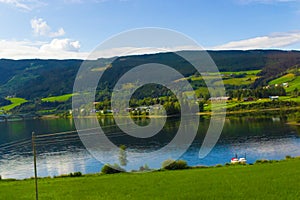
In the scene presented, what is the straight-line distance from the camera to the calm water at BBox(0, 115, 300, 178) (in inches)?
1430

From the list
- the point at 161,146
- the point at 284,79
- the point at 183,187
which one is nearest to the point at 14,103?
the point at 284,79

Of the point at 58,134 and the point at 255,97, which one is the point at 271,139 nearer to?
the point at 58,134

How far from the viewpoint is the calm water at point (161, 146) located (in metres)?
36.3

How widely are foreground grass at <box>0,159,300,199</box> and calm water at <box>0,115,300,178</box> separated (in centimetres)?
1453

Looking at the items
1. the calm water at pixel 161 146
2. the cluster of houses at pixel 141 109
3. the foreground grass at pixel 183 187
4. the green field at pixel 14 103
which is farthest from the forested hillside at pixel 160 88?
the foreground grass at pixel 183 187

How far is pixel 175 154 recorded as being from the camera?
3822cm

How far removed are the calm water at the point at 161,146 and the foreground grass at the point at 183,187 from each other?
1453 cm

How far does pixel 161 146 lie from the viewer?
46438mm

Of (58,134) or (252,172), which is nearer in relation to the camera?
(252,172)

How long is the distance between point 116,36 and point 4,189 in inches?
440

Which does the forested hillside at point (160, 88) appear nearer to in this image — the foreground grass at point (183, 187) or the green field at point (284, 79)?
the green field at point (284, 79)

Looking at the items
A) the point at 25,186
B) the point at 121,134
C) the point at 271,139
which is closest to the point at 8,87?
the point at 121,134

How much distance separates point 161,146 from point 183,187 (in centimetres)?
3039

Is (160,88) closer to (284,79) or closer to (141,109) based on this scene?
(141,109)
